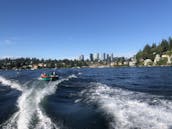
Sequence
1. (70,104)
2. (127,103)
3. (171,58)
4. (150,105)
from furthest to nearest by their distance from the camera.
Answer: (171,58), (70,104), (127,103), (150,105)

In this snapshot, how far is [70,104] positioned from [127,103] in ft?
19.2

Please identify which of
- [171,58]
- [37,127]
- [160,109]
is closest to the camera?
[37,127]

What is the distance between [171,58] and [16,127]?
603ft

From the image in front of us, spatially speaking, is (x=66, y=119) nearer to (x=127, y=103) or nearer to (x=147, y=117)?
(x=147, y=117)

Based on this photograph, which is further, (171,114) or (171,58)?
(171,58)

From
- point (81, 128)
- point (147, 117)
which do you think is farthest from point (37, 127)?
point (147, 117)

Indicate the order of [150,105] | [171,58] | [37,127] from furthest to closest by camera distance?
[171,58] → [150,105] → [37,127]

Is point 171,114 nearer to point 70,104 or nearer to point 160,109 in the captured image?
point 160,109

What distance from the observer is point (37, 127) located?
17000 mm

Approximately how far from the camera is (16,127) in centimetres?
1736

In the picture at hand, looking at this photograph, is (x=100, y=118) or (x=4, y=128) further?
(x=100, y=118)

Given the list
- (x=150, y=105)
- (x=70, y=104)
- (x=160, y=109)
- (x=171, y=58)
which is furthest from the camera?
(x=171, y=58)

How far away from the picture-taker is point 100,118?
19812 mm

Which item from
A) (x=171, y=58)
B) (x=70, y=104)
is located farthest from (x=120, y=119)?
(x=171, y=58)
